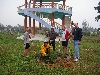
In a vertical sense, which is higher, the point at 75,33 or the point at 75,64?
the point at 75,33

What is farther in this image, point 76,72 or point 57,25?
point 57,25

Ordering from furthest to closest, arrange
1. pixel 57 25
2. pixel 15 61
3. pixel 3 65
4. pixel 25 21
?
pixel 25 21, pixel 57 25, pixel 15 61, pixel 3 65

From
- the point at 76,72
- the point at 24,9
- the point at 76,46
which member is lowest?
the point at 76,72

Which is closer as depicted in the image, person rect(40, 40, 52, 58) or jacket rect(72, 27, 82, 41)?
person rect(40, 40, 52, 58)

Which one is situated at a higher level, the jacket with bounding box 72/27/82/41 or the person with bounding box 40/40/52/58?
the jacket with bounding box 72/27/82/41

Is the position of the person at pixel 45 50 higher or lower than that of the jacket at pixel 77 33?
lower

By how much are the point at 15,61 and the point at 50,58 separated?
1777mm

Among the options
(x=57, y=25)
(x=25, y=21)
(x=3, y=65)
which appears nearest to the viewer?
(x=3, y=65)

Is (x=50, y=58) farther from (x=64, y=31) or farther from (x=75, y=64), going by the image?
(x=64, y=31)

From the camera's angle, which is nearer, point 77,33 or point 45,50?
point 45,50

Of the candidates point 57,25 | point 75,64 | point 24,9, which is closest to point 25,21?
point 24,9

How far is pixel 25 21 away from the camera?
99.1 ft

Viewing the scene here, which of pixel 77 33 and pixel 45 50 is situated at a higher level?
pixel 77 33

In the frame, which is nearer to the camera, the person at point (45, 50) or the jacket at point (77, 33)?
the person at point (45, 50)
